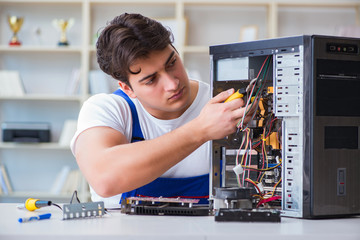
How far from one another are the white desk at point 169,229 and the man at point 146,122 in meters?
0.13

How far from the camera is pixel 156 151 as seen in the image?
1.22 m

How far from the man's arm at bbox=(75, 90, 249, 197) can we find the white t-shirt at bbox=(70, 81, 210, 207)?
0.50 ft

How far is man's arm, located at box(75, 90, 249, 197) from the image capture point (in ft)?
3.93

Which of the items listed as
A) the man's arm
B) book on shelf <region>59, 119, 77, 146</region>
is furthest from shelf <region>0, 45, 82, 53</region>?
the man's arm

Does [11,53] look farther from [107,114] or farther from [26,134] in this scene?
[107,114]

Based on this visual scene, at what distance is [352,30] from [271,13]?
612mm

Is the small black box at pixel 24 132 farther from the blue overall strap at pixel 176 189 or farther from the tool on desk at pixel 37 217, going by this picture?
the tool on desk at pixel 37 217

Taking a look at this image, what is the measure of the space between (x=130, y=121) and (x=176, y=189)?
0.81 feet

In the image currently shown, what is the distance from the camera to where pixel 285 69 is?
1.19 m

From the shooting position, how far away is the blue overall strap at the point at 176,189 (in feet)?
4.86

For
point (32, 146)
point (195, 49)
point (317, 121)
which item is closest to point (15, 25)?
point (32, 146)

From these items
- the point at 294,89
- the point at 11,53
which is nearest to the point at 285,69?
the point at 294,89

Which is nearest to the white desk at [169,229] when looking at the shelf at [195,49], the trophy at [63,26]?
the shelf at [195,49]

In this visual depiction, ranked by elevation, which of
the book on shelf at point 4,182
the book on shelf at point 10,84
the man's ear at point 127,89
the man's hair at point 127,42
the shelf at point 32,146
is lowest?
the book on shelf at point 4,182
